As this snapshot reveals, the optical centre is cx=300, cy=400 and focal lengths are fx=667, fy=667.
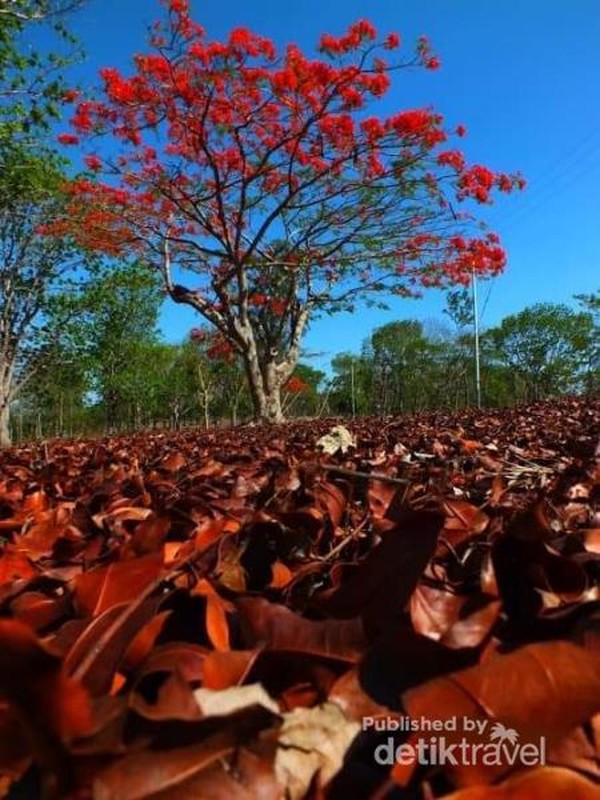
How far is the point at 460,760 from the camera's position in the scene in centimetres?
40

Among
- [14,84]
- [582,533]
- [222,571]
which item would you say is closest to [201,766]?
[222,571]

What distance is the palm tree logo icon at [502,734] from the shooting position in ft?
1.32

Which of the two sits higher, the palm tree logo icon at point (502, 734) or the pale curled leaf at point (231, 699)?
the pale curled leaf at point (231, 699)

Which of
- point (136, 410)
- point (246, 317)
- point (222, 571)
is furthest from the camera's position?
point (136, 410)

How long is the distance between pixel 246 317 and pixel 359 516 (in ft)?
43.8

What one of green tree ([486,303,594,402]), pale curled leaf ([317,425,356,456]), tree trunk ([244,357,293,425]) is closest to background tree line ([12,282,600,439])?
green tree ([486,303,594,402])

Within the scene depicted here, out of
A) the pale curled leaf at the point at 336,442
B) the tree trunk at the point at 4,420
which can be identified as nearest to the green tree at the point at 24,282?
the tree trunk at the point at 4,420

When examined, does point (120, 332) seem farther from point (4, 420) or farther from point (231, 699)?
point (231, 699)

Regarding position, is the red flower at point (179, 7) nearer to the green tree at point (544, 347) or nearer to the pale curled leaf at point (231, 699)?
the pale curled leaf at point (231, 699)

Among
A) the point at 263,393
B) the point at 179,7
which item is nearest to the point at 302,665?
the point at 179,7

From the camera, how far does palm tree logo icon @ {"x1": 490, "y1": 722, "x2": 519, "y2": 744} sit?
40cm

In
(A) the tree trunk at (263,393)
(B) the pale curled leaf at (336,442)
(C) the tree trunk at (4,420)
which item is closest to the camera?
(B) the pale curled leaf at (336,442)

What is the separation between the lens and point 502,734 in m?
0.40

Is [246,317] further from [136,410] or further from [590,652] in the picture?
[136,410]
